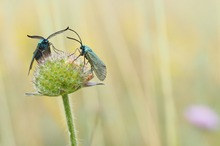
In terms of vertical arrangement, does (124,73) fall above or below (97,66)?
below

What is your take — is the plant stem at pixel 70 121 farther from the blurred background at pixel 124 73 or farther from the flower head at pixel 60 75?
the blurred background at pixel 124 73

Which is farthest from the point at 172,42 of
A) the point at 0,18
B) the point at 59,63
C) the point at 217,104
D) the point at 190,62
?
the point at 59,63

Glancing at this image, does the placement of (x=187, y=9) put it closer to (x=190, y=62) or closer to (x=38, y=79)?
(x=190, y=62)

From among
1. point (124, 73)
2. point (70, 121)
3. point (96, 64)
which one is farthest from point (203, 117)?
point (70, 121)

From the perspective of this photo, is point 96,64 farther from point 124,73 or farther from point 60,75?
point 124,73

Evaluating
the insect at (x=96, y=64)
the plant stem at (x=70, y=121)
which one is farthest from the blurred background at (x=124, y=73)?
the plant stem at (x=70, y=121)

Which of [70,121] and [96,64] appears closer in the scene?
[70,121]
